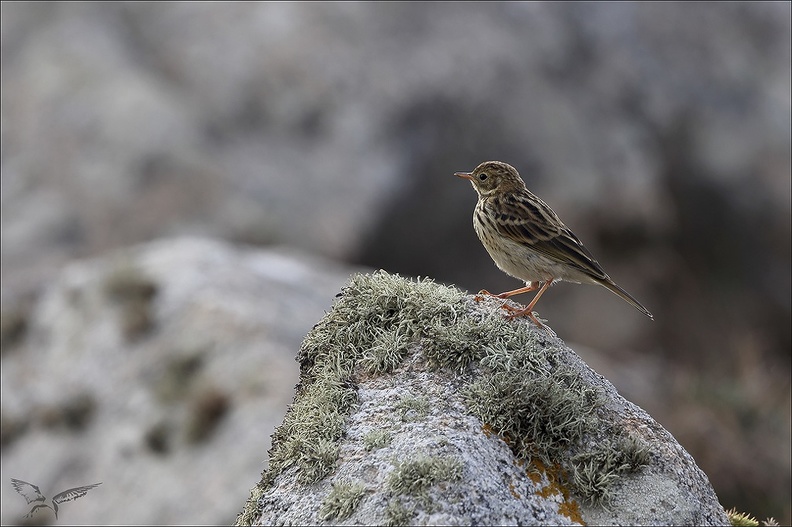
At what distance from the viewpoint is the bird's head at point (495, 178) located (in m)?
8.05

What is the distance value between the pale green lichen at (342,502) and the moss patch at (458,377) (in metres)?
0.19

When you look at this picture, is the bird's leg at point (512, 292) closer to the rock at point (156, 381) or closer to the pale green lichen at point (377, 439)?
the pale green lichen at point (377, 439)

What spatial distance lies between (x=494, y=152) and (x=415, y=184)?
5.74 feet

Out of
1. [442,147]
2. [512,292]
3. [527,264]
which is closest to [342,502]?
[512,292]

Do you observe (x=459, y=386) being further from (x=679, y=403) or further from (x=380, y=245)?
(x=380, y=245)

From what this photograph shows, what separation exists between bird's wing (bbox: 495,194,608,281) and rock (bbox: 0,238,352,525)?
479cm

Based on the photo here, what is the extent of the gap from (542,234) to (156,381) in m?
6.70

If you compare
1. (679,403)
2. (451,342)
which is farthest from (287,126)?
(451,342)

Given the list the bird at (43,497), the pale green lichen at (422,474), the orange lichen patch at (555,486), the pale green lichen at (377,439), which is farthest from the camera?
the bird at (43,497)

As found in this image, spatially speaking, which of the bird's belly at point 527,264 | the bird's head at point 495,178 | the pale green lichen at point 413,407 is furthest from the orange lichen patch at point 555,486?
the bird's head at point 495,178

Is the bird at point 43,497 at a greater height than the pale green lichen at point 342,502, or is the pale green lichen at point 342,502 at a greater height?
the bird at point 43,497

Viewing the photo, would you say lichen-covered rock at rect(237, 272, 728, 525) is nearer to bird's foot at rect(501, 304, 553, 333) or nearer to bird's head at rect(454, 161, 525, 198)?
bird's foot at rect(501, 304, 553, 333)

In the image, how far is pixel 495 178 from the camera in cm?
815

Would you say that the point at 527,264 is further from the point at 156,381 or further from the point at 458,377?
the point at 156,381
